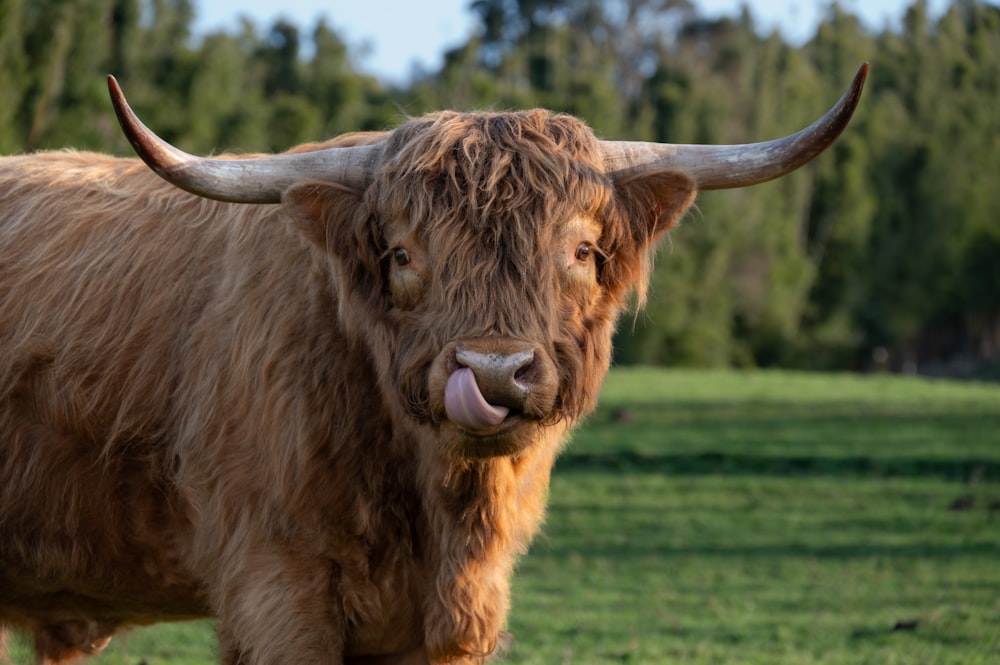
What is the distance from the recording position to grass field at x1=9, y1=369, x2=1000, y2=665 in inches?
259

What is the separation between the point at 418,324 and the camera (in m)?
3.50

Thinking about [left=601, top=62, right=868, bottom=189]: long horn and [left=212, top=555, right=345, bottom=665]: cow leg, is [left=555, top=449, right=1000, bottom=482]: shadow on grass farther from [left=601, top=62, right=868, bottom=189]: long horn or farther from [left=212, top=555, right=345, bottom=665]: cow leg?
[left=212, top=555, right=345, bottom=665]: cow leg

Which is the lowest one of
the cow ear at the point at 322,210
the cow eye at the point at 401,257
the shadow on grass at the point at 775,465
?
the shadow on grass at the point at 775,465

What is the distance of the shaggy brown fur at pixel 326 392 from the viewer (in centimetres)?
349

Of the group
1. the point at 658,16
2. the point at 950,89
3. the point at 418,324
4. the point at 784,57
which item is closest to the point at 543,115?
the point at 418,324

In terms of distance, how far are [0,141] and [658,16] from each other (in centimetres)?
5005

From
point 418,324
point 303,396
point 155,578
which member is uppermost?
point 418,324

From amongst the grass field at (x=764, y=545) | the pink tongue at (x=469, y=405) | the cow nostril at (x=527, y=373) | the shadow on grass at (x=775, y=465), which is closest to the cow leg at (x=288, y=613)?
the pink tongue at (x=469, y=405)

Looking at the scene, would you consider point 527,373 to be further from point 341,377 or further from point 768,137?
point 768,137

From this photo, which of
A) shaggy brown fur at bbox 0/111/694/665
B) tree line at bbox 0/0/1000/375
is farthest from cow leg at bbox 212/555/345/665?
tree line at bbox 0/0/1000/375

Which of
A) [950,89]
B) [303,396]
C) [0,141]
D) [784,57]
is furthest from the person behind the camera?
[784,57]

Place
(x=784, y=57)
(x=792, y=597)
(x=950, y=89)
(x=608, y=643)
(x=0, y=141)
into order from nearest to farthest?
1. (x=608, y=643)
2. (x=792, y=597)
3. (x=0, y=141)
4. (x=950, y=89)
5. (x=784, y=57)

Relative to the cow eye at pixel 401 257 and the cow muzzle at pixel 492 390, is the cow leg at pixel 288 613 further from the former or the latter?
the cow eye at pixel 401 257

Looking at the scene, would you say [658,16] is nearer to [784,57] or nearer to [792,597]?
[784,57]
